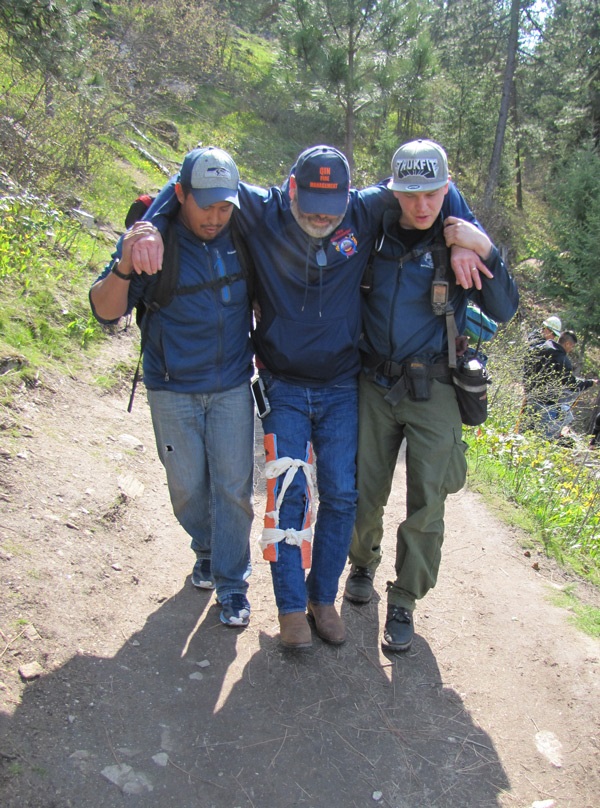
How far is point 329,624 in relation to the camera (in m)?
3.33

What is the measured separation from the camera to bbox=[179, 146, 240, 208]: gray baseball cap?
284cm

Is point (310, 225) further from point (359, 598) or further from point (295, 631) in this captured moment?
point (359, 598)

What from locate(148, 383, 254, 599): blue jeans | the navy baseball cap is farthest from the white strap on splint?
the navy baseball cap

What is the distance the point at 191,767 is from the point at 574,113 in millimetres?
23129

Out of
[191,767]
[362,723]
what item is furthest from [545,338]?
[191,767]

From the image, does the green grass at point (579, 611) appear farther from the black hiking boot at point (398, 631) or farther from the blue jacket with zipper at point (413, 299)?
the blue jacket with zipper at point (413, 299)

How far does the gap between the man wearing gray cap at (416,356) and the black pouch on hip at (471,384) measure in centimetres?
5

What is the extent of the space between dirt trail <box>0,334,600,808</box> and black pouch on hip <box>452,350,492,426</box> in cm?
123

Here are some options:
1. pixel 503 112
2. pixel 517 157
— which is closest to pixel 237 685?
pixel 503 112

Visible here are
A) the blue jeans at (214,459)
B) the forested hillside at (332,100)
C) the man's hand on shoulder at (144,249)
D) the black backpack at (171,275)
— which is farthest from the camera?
the forested hillside at (332,100)

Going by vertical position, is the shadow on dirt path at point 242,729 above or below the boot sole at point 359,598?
below

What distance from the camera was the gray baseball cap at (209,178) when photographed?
9.32 ft

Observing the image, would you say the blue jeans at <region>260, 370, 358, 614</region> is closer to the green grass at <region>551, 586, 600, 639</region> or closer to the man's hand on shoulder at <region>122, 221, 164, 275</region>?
the man's hand on shoulder at <region>122, 221, 164, 275</region>

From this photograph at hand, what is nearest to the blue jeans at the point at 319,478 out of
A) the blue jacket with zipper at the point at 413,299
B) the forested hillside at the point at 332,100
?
the blue jacket with zipper at the point at 413,299
